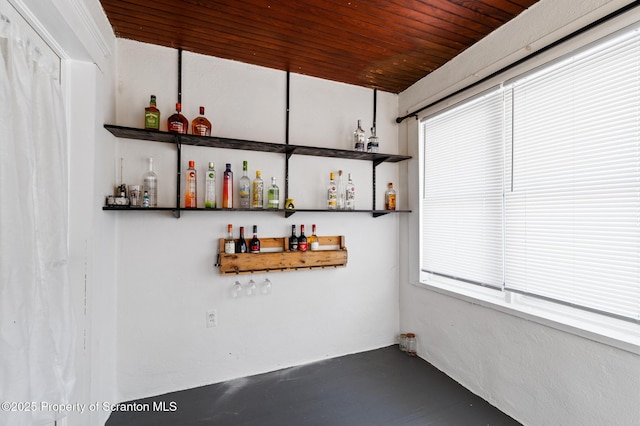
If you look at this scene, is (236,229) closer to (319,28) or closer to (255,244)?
(255,244)

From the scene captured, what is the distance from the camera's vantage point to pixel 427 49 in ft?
5.99

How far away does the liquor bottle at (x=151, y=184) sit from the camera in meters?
1.69

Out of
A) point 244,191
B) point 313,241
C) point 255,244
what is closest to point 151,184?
point 244,191

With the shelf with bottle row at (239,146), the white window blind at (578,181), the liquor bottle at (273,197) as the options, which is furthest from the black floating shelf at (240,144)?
the white window blind at (578,181)

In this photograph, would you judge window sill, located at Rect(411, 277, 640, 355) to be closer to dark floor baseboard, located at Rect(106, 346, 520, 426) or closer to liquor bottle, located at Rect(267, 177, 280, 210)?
dark floor baseboard, located at Rect(106, 346, 520, 426)

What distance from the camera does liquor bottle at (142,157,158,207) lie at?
5.53 feet

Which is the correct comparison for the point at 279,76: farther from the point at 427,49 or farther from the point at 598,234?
the point at 598,234

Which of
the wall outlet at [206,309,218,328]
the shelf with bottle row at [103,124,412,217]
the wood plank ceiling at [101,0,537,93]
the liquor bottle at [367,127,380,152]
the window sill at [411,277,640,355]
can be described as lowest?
the wall outlet at [206,309,218,328]

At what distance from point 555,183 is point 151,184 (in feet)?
7.23

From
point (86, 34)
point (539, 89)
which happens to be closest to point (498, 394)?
point (539, 89)

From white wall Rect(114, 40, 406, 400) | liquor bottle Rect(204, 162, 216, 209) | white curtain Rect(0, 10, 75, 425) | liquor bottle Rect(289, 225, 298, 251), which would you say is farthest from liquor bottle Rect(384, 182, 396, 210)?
white curtain Rect(0, 10, 75, 425)

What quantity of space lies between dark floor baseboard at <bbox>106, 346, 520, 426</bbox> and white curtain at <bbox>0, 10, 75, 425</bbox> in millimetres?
754

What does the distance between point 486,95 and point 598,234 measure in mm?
973

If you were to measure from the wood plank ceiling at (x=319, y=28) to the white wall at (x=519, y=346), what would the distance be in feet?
0.49
